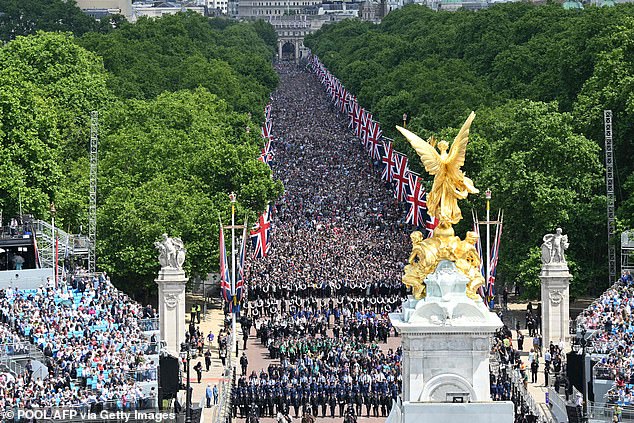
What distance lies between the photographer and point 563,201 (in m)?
91.5

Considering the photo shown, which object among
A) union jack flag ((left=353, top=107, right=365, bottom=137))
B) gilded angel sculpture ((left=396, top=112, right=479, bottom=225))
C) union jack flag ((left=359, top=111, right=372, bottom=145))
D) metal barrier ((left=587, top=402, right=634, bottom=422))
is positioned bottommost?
metal barrier ((left=587, top=402, right=634, bottom=422))

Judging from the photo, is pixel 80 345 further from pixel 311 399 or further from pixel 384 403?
pixel 384 403

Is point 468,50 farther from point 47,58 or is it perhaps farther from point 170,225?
point 170,225

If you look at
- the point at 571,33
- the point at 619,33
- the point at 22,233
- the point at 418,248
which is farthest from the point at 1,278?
the point at 571,33

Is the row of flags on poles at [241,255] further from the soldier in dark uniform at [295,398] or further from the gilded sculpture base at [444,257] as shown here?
the gilded sculpture base at [444,257]

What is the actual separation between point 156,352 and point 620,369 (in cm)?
1750

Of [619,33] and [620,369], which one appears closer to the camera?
[620,369]

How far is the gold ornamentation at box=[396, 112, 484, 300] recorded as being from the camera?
52344 millimetres

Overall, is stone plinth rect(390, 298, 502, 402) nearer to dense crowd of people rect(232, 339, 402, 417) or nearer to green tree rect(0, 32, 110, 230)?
dense crowd of people rect(232, 339, 402, 417)

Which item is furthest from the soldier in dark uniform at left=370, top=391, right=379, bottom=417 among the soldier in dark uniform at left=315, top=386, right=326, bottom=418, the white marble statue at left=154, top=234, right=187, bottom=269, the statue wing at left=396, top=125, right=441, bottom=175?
the statue wing at left=396, top=125, right=441, bottom=175

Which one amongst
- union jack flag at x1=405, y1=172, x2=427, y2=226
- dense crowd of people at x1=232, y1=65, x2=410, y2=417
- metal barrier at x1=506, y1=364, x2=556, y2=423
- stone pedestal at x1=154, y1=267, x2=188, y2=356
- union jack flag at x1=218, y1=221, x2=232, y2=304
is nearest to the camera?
metal barrier at x1=506, y1=364, x2=556, y2=423

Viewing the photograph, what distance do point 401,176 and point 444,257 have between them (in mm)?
62197

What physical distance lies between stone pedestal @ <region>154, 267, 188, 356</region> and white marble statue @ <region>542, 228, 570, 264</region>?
598 inches

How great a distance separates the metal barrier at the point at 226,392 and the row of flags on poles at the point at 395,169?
983 cm
